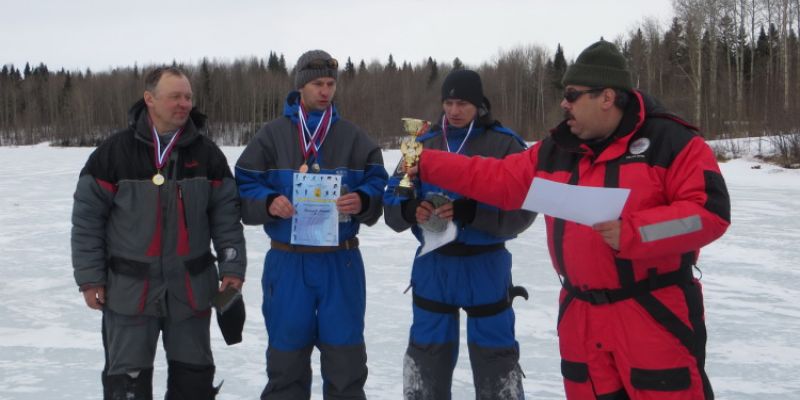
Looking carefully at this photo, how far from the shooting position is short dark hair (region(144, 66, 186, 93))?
9.23 feet

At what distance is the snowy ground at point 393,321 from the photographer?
382 centimetres

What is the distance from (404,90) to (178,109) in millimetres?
55181

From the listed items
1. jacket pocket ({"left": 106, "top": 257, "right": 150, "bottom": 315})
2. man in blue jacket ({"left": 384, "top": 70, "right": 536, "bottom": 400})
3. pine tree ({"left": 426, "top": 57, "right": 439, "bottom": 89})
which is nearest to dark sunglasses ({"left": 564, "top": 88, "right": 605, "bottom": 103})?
man in blue jacket ({"left": 384, "top": 70, "right": 536, "bottom": 400})

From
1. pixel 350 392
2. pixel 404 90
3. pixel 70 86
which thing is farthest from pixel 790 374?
pixel 70 86

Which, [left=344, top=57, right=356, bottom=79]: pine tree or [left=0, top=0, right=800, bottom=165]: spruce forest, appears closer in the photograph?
[left=0, top=0, right=800, bottom=165]: spruce forest

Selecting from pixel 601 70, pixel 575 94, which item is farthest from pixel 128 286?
pixel 601 70

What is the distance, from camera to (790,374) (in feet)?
13.1

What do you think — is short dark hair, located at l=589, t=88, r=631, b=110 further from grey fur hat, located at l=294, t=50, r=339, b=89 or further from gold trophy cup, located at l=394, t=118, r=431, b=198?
grey fur hat, located at l=294, t=50, r=339, b=89

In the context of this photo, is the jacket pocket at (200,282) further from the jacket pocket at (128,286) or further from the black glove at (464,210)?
the black glove at (464,210)

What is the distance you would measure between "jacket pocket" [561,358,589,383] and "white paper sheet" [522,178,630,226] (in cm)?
53

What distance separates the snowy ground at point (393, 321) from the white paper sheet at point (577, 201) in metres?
1.84

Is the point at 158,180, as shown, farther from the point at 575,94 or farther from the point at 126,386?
the point at 575,94

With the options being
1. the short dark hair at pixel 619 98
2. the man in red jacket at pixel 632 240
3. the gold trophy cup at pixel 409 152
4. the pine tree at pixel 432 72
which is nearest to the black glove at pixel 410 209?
the gold trophy cup at pixel 409 152

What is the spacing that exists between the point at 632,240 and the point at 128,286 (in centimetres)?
198
